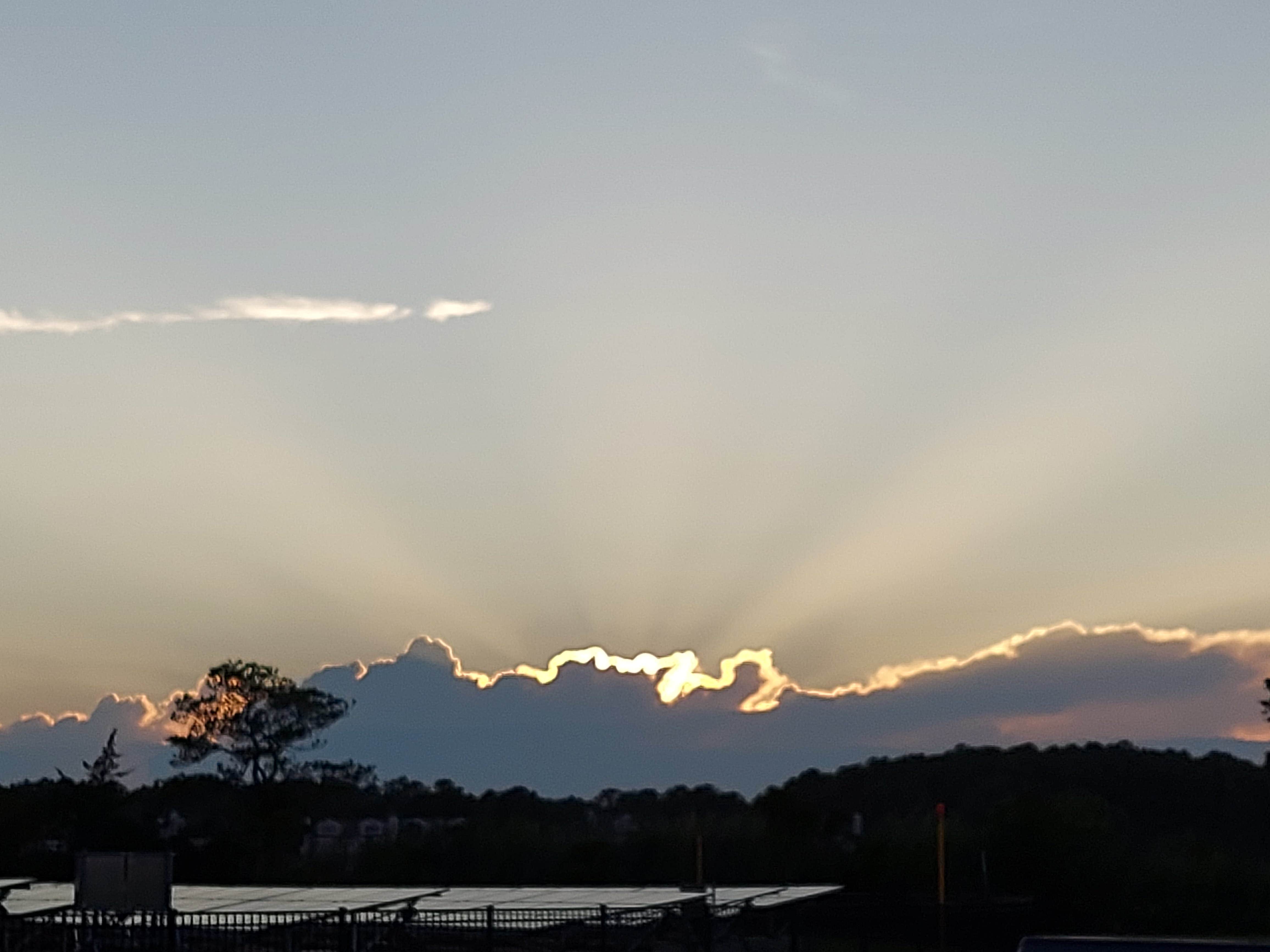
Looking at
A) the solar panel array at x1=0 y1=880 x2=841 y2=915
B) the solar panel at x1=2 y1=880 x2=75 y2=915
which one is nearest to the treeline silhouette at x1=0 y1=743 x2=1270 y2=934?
the solar panel array at x1=0 y1=880 x2=841 y2=915

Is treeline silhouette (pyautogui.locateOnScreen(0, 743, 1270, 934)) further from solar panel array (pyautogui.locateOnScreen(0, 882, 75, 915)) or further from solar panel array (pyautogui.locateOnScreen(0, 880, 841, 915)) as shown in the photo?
solar panel array (pyautogui.locateOnScreen(0, 882, 75, 915))

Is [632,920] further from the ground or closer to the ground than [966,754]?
closer to the ground

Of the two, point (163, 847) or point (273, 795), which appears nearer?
point (163, 847)

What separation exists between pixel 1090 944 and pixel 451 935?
1035 inches

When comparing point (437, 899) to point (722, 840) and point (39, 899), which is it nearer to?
point (39, 899)

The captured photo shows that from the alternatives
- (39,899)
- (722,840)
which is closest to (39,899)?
(39,899)

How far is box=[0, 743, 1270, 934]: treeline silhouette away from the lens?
67188 millimetres

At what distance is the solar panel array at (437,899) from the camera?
129ft

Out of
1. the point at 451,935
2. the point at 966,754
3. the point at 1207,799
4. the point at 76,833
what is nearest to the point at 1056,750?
the point at 966,754

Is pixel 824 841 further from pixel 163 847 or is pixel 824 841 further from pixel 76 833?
pixel 76 833

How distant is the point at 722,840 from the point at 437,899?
40.4 metres

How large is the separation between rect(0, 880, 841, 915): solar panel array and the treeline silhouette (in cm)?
1495

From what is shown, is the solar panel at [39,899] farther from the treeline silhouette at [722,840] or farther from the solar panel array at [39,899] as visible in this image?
the treeline silhouette at [722,840]

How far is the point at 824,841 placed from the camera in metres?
86.4
